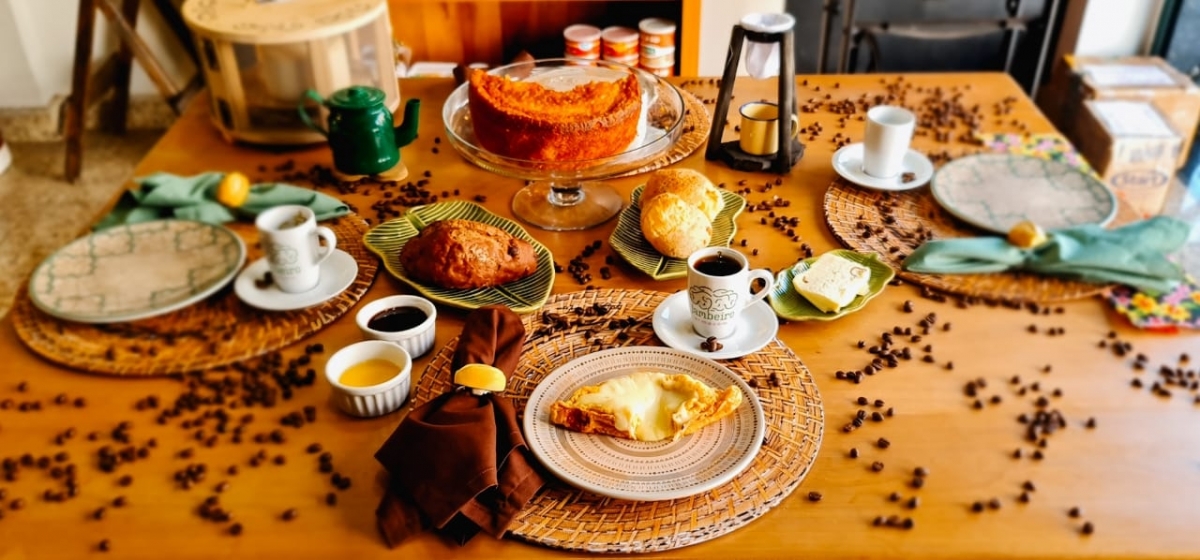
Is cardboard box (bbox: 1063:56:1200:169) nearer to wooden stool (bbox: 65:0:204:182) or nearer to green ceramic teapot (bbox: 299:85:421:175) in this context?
green ceramic teapot (bbox: 299:85:421:175)

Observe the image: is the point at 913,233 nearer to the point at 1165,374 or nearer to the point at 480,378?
the point at 1165,374

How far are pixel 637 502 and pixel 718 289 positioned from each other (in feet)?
1.04

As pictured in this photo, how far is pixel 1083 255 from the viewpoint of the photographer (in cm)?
138

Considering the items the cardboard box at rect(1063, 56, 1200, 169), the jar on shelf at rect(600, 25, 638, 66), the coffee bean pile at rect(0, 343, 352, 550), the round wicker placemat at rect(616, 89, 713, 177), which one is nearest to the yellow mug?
the round wicker placemat at rect(616, 89, 713, 177)

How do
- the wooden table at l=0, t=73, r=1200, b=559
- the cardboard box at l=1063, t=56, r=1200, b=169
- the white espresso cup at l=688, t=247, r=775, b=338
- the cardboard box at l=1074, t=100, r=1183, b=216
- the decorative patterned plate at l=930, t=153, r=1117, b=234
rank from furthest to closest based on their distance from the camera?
the cardboard box at l=1063, t=56, r=1200, b=169, the cardboard box at l=1074, t=100, r=1183, b=216, the decorative patterned plate at l=930, t=153, r=1117, b=234, the white espresso cup at l=688, t=247, r=775, b=338, the wooden table at l=0, t=73, r=1200, b=559

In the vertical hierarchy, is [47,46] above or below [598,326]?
below

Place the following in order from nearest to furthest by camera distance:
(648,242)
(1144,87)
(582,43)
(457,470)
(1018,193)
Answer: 1. (457,470)
2. (648,242)
3. (1018,193)
4. (582,43)
5. (1144,87)

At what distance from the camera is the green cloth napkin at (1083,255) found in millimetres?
1362

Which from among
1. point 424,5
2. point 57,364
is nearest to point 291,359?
point 57,364

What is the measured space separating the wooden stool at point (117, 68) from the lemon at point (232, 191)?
1.62 meters

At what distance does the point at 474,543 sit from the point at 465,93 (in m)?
0.99

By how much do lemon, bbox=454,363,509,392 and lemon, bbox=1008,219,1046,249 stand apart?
846 mm

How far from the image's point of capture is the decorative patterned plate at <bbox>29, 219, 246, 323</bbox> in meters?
1.32

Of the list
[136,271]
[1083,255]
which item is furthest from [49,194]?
[1083,255]
